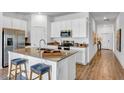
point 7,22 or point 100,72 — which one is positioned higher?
point 7,22

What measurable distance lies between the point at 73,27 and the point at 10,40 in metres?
3.15

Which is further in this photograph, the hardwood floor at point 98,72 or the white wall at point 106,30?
the white wall at point 106,30

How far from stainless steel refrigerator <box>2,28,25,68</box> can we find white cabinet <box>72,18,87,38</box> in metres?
2.66

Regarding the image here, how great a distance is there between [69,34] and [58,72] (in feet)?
12.6

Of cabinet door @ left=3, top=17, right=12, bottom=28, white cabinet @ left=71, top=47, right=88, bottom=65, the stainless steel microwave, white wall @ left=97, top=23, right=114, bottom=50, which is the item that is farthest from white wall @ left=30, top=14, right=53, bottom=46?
white wall @ left=97, top=23, right=114, bottom=50

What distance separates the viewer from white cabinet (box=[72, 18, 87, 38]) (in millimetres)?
5561

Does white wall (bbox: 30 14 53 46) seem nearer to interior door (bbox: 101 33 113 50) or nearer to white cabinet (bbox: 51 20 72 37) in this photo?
white cabinet (bbox: 51 20 72 37)

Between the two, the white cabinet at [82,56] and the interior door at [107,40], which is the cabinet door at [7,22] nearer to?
the white cabinet at [82,56]

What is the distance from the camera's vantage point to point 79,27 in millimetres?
5773

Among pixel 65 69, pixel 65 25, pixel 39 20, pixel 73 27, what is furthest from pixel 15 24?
pixel 65 69

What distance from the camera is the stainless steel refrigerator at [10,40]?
4719mm

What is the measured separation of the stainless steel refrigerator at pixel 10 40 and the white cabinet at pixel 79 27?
8.74 feet

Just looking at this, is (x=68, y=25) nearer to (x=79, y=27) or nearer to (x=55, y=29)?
(x=79, y=27)

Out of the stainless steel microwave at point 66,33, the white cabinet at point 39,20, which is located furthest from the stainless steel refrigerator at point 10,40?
the stainless steel microwave at point 66,33
